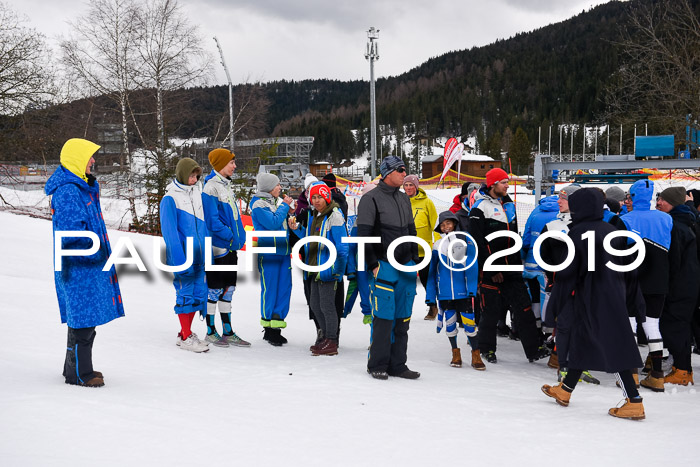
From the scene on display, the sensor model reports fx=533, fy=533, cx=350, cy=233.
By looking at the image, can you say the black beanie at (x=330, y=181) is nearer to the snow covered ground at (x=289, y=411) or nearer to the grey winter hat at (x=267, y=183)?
the grey winter hat at (x=267, y=183)

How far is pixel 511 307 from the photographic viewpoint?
19.7 ft

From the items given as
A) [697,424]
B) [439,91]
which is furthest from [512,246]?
[439,91]

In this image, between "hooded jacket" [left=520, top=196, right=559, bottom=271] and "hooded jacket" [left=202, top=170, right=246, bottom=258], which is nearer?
"hooded jacket" [left=202, top=170, right=246, bottom=258]

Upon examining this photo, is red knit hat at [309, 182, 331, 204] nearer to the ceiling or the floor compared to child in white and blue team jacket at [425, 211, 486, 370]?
nearer to the ceiling

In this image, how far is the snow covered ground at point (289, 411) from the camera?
311 cm

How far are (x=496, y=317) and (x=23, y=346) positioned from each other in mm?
4762

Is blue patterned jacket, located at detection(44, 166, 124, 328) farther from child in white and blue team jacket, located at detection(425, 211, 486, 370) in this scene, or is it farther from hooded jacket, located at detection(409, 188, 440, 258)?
hooded jacket, located at detection(409, 188, 440, 258)

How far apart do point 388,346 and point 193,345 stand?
2.01 metres

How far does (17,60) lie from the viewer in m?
15.0

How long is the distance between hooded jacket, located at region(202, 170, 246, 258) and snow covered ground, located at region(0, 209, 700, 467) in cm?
114

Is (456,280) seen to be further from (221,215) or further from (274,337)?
(221,215)

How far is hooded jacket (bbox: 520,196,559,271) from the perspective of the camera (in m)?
6.10

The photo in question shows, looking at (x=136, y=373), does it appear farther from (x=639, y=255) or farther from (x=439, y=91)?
(x=439, y=91)

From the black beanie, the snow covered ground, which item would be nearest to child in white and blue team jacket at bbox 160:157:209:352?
the snow covered ground
